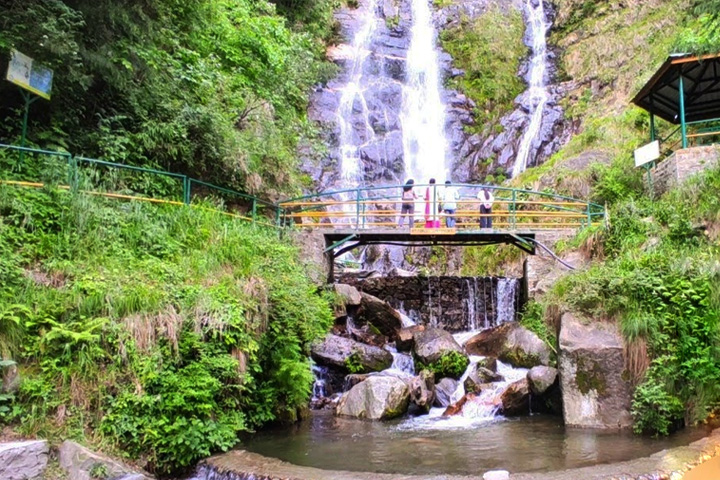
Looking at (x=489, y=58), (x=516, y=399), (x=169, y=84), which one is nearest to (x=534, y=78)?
(x=489, y=58)

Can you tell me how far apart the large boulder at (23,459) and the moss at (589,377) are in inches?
288

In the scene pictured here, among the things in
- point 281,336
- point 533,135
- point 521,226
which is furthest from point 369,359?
point 533,135

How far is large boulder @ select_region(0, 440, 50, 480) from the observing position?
552cm

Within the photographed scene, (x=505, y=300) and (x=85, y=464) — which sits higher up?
(x=505, y=300)

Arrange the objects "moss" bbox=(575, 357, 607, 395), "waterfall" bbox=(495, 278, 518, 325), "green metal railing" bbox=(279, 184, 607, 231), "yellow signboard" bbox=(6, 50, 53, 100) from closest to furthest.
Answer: "yellow signboard" bbox=(6, 50, 53, 100), "moss" bbox=(575, 357, 607, 395), "green metal railing" bbox=(279, 184, 607, 231), "waterfall" bbox=(495, 278, 518, 325)

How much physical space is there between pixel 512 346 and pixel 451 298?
14.1 feet

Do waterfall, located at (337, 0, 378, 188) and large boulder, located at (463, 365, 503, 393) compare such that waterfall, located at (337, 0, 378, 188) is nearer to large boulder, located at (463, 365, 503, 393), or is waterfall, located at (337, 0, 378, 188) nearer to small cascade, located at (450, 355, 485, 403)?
small cascade, located at (450, 355, 485, 403)

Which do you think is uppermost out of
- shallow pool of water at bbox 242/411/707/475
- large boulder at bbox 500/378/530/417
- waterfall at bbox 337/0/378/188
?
waterfall at bbox 337/0/378/188

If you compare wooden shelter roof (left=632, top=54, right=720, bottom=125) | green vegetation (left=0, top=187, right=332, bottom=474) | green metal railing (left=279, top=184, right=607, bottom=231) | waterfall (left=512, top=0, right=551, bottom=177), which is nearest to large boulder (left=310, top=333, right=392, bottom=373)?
green vegetation (left=0, top=187, right=332, bottom=474)

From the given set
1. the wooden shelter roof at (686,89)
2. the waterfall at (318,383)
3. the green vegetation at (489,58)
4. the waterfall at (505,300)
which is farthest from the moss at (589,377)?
the green vegetation at (489,58)

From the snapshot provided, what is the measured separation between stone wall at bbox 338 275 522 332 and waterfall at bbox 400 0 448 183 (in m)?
9.00

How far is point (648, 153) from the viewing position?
13.5 meters

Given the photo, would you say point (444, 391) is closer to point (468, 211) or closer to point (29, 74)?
point (468, 211)

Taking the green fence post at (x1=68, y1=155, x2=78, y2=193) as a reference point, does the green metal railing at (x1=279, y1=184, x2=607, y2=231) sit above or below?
above
